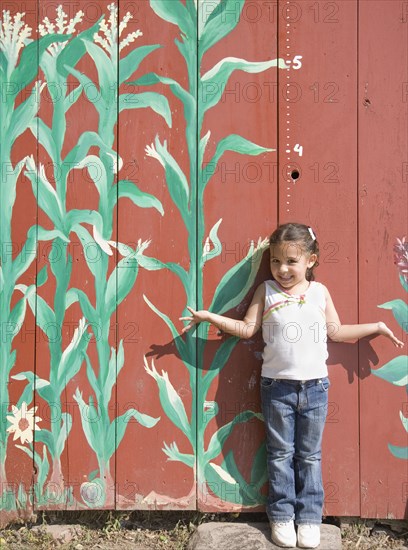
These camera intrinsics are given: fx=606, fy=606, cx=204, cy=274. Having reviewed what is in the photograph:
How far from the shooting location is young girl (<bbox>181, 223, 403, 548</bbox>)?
2.45 m

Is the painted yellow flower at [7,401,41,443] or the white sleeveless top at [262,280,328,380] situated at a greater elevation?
the white sleeveless top at [262,280,328,380]

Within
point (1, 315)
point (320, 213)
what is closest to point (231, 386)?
point (320, 213)

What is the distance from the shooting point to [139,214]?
2619 mm

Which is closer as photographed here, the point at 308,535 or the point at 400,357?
the point at 308,535

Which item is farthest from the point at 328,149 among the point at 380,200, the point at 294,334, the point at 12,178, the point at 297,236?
the point at 12,178

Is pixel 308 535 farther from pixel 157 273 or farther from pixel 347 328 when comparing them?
pixel 157 273

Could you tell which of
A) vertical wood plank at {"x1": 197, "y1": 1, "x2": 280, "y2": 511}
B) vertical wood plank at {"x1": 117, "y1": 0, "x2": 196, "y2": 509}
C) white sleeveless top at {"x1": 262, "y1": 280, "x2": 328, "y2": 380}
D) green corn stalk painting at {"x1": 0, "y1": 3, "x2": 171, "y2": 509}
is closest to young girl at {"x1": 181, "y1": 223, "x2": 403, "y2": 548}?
white sleeveless top at {"x1": 262, "y1": 280, "x2": 328, "y2": 380}

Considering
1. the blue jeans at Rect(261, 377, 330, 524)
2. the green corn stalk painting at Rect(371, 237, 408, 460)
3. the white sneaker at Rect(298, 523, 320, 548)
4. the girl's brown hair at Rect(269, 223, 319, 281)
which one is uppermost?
the girl's brown hair at Rect(269, 223, 319, 281)

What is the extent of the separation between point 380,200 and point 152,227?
98 centimetres

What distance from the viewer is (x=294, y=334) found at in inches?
96.7

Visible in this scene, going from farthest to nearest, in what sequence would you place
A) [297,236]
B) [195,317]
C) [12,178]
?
1. [12,178]
2. [195,317]
3. [297,236]

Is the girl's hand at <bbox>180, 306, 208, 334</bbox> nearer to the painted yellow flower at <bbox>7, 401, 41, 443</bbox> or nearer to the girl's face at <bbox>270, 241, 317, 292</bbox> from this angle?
the girl's face at <bbox>270, 241, 317, 292</bbox>

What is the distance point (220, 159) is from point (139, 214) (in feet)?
1.38

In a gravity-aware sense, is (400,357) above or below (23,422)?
above
